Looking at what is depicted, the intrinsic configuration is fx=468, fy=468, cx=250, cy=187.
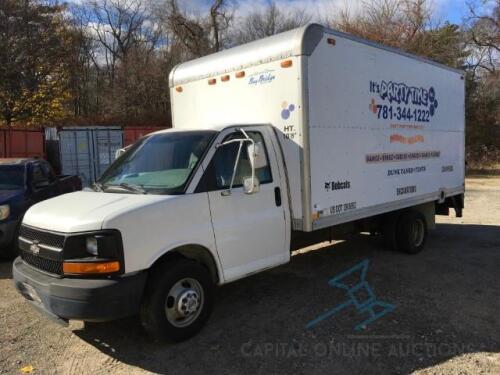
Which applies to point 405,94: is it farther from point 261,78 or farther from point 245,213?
point 245,213

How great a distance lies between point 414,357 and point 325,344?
0.78 meters

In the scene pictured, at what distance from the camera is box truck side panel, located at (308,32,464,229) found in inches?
213

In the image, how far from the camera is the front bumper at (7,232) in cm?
728

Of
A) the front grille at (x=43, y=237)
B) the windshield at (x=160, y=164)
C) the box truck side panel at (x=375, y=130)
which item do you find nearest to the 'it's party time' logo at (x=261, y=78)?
the box truck side panel at (x=375, y=130)

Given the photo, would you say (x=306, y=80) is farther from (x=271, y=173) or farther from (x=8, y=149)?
(x=8, y=149)

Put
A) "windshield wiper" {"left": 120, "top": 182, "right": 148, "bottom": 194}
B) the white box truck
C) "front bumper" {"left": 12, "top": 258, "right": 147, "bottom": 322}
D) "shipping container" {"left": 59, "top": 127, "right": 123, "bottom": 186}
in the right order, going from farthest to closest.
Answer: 1. "shipping container" {"left": 59, "top": 127, "right": 123, "bottom": 186}
2. "windshield wiper" {"left": 120, "top": 182, "right": 148, "bottom": 194}
3. the white box truck
4. "front bumper" {"left": 12, "top": 258, "right": 147, "bottom": 322}

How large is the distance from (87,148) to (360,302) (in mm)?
13988

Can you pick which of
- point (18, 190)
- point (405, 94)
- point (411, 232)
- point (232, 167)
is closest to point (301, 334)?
point (232, 167)

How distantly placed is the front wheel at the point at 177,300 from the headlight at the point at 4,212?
170 inches

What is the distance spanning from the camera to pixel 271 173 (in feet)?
16.8

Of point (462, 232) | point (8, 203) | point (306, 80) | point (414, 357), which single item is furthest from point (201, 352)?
point (462, 232)

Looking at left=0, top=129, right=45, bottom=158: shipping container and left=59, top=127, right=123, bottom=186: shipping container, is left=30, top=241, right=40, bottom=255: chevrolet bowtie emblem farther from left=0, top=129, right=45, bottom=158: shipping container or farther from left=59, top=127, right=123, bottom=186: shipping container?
left=0, top=129, right=45, bottom=158: shipping container

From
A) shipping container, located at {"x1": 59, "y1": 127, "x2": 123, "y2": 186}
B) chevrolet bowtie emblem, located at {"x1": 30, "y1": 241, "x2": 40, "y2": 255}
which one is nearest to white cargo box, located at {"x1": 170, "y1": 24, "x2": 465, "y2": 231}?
chevrolet bowtie emblem, located at {"x1": 30, "y1": 241, "x2": 40, "y2": 255}

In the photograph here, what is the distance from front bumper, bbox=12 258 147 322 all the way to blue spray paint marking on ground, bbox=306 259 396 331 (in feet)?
6.04
